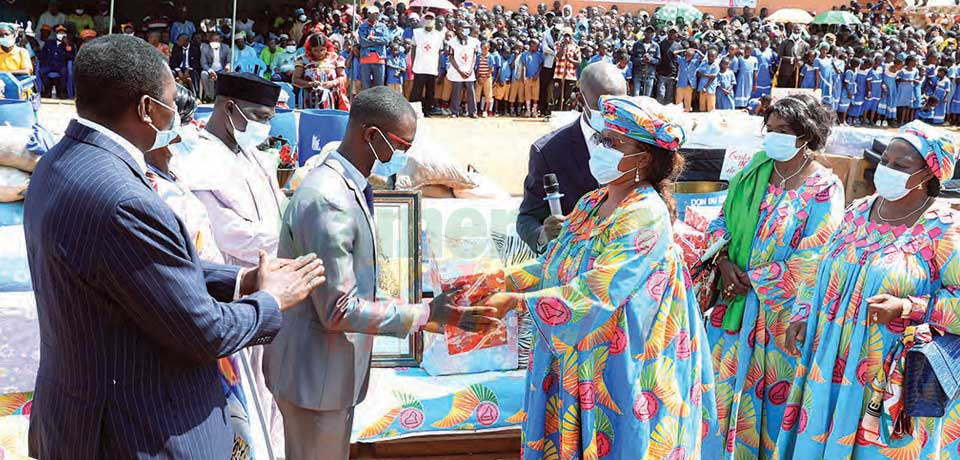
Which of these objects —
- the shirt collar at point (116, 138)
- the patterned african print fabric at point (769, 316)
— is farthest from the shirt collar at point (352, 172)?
the patterned african print fabric at point (769, 316)

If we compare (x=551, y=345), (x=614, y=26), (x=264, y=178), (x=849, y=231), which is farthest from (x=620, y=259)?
(x=614, y=26)

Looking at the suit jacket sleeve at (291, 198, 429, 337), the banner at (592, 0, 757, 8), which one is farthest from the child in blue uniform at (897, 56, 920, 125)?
the suit jacket sleeve at (291, 198, 429, 337)

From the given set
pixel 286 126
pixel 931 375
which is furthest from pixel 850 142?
pixel 931 375

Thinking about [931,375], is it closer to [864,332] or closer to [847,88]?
[864,332]

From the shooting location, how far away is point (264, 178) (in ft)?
13.9

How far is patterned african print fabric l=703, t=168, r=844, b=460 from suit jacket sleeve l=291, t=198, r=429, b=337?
1915 mm

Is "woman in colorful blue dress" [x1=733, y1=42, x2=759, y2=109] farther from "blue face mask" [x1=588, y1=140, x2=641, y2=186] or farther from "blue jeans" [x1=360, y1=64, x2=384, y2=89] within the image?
"blue face mask" [x1=588, y1=140, x2=641, y2=186]

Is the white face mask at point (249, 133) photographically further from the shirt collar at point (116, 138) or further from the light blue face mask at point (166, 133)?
the shirt collar at point (116, 138)

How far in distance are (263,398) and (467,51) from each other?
1555 cm

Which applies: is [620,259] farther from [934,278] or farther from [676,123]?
[934,278]

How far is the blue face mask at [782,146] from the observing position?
3.97m

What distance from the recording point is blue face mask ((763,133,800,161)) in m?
3.97

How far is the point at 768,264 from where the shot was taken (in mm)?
3893

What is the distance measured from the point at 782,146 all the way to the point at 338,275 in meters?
2.28
